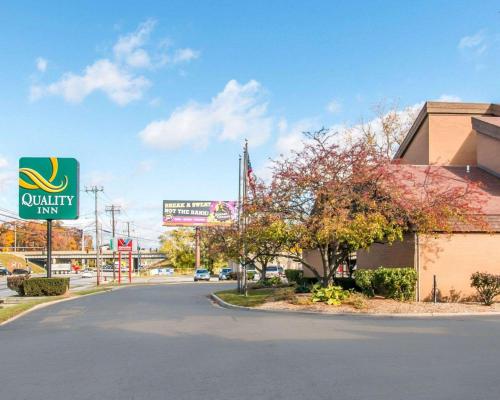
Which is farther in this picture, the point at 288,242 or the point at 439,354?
the point at 288,242

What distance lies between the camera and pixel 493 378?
8258 millimetres

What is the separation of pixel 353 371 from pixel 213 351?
3201mm

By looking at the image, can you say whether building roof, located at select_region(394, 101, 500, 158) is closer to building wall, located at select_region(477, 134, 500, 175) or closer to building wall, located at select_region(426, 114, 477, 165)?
building wall, located at select_region(426, 114, 477, 165)

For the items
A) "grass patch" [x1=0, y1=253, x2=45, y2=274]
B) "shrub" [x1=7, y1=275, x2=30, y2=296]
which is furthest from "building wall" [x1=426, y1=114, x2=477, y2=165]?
"grass patch" [x1=0, y1=253, x2=45, y2=274]

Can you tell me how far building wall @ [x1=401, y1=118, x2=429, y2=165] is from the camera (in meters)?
34.0

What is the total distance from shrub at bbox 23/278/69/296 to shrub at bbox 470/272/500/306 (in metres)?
23.7

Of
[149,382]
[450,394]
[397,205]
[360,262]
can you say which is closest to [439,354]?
[450,394]

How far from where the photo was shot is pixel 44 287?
3381cm

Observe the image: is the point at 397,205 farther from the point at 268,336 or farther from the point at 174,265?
the point at 174,265

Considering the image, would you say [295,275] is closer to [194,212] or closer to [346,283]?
[346,283]

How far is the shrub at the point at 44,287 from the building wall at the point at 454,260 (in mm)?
21726

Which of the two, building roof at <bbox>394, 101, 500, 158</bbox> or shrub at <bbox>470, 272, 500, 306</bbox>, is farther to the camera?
building roof at <bbox>394, 101, 500, 158</bbox>

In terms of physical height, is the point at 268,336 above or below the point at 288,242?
below

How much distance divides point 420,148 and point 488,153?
5.84 metres
